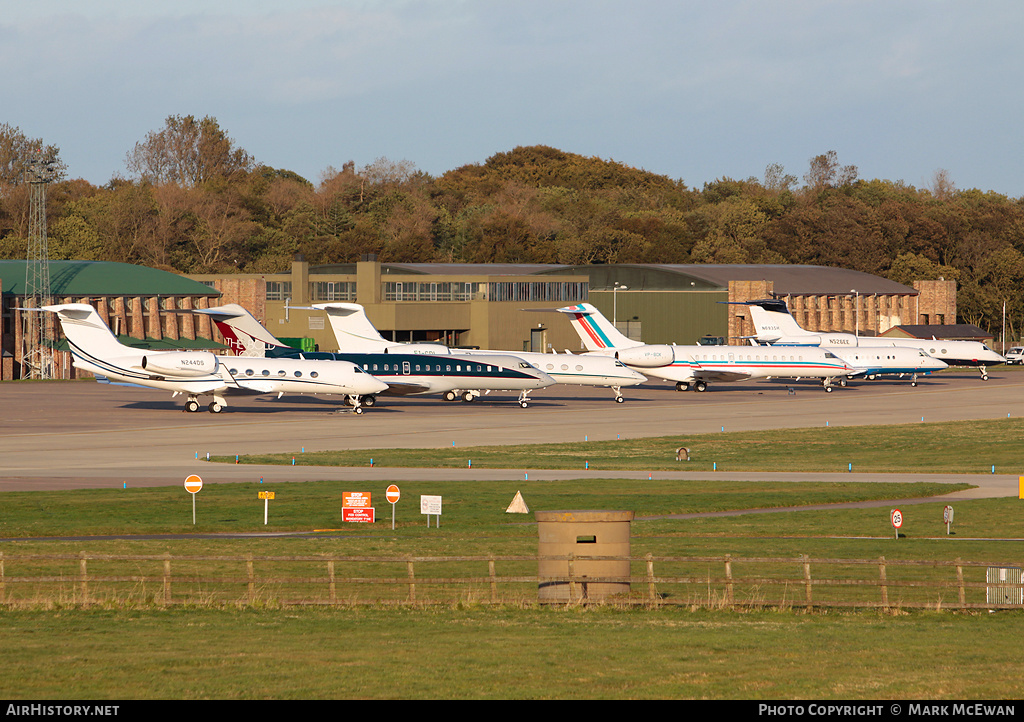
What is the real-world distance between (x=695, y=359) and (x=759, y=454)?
34.6 m

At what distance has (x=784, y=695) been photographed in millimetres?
13547

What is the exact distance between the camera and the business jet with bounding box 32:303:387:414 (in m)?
63.0

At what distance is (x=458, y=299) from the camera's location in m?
114

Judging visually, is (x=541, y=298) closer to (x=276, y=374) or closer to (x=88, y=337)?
(x=276, y=374)

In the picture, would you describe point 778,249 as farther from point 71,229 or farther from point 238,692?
point 238,692

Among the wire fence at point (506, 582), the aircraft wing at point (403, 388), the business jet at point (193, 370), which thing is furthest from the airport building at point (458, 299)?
the wire fence at point (506, 582)

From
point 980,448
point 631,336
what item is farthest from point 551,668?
point 631,336

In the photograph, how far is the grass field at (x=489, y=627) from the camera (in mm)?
14203

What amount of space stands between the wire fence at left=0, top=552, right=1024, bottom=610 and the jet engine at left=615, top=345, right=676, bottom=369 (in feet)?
182

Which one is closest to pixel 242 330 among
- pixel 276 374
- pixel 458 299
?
pixel 276 374

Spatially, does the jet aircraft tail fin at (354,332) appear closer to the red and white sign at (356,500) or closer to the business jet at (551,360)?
the business jet at (551,360)

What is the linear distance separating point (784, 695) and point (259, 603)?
10.3m

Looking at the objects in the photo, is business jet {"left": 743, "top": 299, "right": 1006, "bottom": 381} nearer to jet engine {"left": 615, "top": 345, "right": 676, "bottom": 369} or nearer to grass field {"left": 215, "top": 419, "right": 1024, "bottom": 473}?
jet engine {"left": 615, "top": 345, "right": 676, "bottom": 369}

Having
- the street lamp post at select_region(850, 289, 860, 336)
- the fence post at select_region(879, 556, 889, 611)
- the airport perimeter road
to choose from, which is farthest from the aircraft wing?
the street lamp post at select_region(850, 289, 860, 336)
